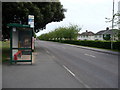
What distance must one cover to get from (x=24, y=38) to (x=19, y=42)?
2.82 feet

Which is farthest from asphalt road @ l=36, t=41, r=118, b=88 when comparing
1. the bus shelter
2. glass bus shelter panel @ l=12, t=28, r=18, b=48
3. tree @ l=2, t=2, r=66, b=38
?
tree @ l=2, t=2, r=66, b=38

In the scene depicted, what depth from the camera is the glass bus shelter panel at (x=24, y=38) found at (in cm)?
1252

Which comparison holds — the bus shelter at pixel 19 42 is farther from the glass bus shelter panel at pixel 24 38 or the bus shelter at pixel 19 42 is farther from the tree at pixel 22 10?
the tree at pixel 22 10

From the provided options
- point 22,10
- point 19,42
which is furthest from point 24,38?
point 22,10

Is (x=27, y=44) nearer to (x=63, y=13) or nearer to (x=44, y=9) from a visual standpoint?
(x=44, y=9)

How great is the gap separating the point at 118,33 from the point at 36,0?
11.2 meters

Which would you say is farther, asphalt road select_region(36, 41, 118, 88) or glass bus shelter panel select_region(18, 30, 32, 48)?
glass bus shelter panel select_region(18, 30, 32, 48)

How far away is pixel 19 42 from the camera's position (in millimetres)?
12195

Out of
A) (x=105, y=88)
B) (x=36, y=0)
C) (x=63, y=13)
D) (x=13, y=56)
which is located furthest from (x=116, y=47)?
(x=105, y=88)

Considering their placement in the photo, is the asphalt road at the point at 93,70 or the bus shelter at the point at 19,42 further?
the bus shelter at the point at 19,42

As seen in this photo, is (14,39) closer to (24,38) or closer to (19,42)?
(19,42)

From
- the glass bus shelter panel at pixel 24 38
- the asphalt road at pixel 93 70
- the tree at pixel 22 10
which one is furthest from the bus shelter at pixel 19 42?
the tree at pixel 22 10

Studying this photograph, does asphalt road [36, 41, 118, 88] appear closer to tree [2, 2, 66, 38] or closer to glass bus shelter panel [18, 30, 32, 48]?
glass bus shelter panel [18, 30, 32, 48]

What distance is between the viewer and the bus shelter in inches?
424
